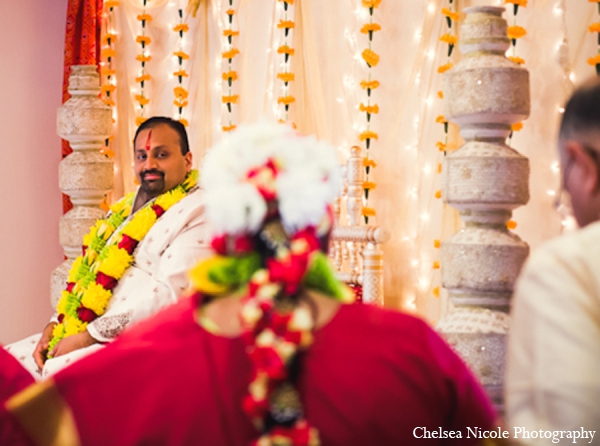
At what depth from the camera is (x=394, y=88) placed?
3.71m

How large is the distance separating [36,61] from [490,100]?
3.55 m

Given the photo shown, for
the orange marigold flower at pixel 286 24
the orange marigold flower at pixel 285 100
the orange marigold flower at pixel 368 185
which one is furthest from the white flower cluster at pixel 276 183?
the orange marigold flower at pixel 286 24

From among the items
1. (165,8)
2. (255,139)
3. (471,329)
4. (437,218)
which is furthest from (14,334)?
(255,139)

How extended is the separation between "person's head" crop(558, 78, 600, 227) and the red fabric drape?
3.99 meters

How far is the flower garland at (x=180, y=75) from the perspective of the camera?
181 inches

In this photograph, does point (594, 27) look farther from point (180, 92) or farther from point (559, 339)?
point (180, 92)

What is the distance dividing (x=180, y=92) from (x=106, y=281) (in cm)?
162

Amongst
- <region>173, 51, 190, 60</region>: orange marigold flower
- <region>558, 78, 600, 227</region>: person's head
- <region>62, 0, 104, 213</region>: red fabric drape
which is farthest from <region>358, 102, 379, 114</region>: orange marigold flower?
<region>558, 78, 600, 227</region>: person's head

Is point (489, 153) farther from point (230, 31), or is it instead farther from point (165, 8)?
point (165, 8)

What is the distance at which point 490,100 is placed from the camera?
9.11ft

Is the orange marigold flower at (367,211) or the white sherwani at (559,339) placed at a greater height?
the orange marigold flower at (367,211)

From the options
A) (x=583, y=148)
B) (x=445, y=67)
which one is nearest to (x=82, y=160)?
(x=445, y=67)

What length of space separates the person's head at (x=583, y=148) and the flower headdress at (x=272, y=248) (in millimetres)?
448

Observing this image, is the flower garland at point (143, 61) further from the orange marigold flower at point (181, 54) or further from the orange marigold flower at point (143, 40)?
the orange marigold flower at point (181, 54)
